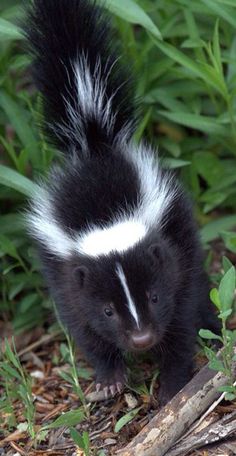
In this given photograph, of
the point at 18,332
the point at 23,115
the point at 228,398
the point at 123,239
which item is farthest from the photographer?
the point at 18,332

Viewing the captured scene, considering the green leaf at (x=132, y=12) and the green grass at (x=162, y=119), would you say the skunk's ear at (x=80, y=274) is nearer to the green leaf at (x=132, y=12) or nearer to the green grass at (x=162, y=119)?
the green grass at (x=162, y=119)

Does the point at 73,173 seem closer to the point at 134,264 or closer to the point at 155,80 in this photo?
the point at 134,264

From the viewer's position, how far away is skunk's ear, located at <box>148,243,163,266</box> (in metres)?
5.00

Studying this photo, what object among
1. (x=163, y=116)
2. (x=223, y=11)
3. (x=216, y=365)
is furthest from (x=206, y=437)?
(x=163, y=116)

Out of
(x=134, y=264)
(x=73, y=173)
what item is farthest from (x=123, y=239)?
(x=73, y=173)

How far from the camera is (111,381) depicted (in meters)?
5.48

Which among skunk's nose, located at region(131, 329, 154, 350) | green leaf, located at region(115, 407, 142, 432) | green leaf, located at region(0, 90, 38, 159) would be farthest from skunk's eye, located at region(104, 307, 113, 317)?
green leaf, located at region(0, 90, 38, 159)

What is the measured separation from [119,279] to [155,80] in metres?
2.11

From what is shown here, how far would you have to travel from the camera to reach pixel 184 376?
5320 mm

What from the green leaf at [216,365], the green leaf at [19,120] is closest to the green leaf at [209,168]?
the green leaf at [19,120]

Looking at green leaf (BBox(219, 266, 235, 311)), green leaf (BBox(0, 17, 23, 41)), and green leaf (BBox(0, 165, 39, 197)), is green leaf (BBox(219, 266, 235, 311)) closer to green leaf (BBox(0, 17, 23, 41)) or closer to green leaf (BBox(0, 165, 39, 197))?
green leaf (BBox(0, 165, 39, 197))

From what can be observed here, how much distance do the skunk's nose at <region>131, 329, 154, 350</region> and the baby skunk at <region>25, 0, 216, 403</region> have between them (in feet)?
0.21

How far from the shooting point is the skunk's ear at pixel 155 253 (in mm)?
5000

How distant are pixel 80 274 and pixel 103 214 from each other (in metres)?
0.36
